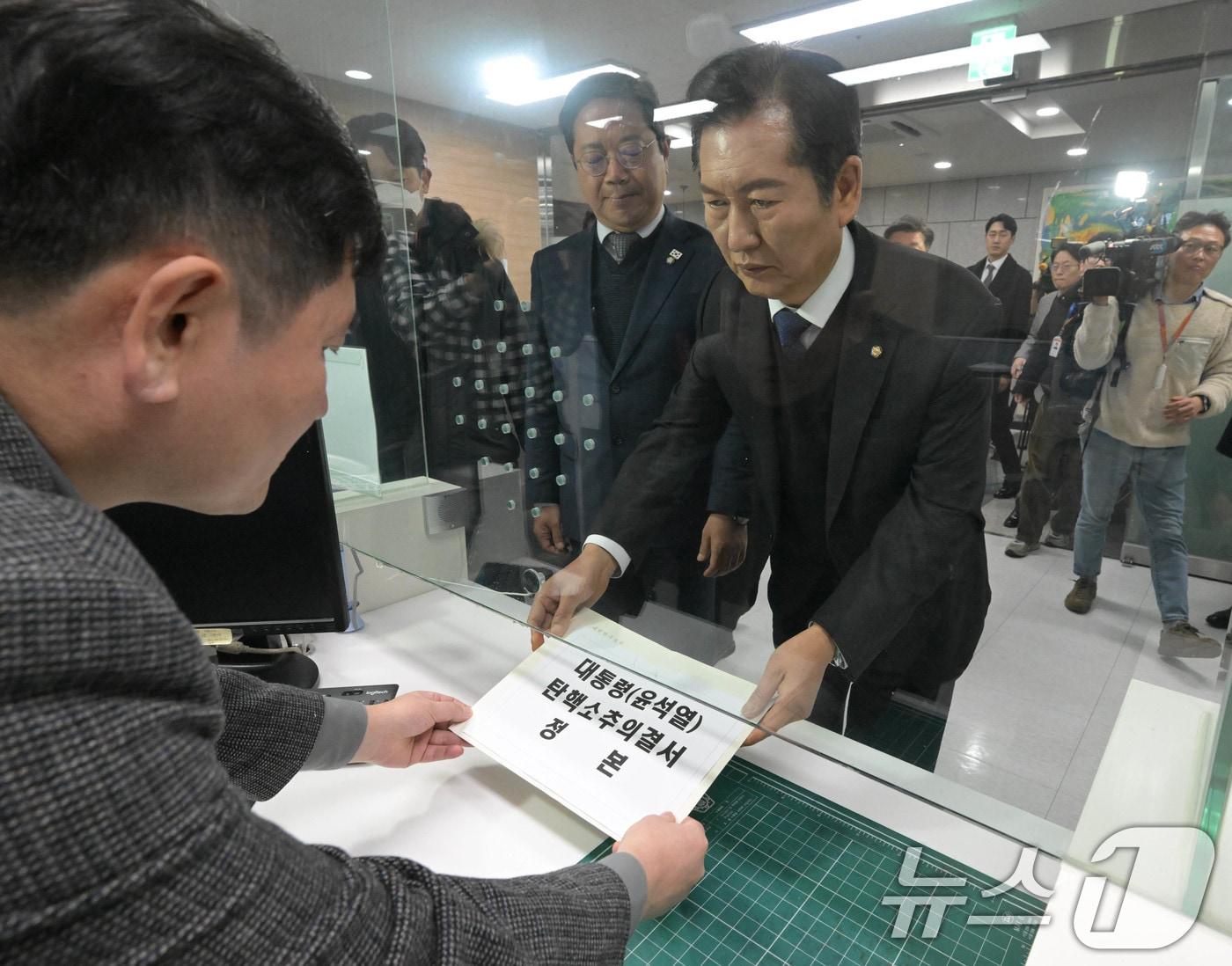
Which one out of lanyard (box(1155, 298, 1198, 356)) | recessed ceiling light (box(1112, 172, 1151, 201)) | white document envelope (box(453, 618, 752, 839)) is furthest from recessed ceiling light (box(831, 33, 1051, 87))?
white document envelope (box(453, 618, 752, 839))

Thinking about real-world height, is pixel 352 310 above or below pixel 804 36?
below

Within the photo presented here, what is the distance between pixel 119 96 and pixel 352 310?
0.18 meters

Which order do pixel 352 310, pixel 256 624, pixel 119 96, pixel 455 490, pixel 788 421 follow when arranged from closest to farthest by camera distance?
pixel 119 96 → pixel 352 310 → pixel 788 421 → pixel 256 624 → pixel 455 490

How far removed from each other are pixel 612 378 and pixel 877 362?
36 centimetres

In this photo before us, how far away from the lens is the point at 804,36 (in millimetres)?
645

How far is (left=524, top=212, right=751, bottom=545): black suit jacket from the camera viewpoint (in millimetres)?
827

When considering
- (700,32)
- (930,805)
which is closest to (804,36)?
(700,32)

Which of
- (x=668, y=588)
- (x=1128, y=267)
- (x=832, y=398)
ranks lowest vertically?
(x=668, y=588)

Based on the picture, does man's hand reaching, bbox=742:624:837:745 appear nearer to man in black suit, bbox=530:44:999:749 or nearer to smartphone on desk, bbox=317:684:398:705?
man in black suit, bbox=530:44:999:749

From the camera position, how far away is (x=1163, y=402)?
58 centimetres

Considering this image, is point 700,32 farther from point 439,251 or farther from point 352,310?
point 439,251

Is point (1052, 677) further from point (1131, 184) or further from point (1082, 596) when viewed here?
point (1131, 184)

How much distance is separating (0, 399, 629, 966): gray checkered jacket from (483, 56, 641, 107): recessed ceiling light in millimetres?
700

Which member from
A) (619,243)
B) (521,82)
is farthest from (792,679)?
(521,82)
